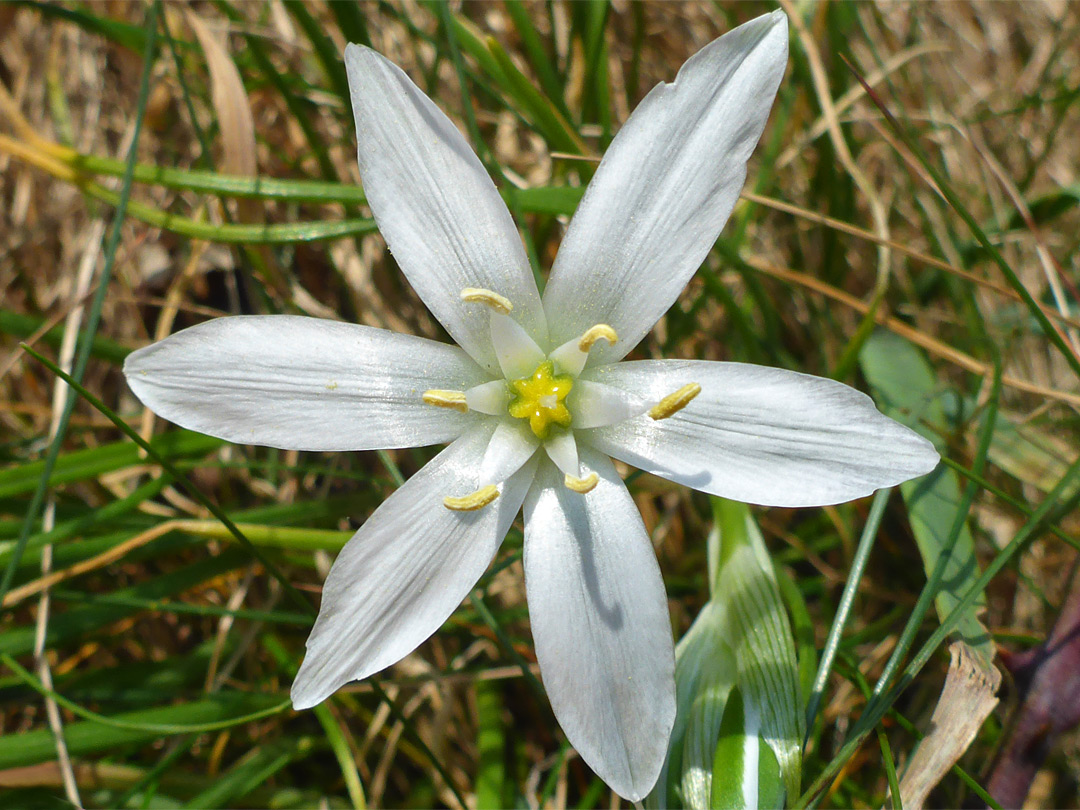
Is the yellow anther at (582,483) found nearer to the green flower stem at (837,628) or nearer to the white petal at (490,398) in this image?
the white petal at (490,398)

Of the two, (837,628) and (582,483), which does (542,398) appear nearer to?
(582,483)

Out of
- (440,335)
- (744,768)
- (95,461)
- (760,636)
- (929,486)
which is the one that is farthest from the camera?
(440,335)

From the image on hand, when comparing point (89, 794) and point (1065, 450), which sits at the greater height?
point (1065, 450)

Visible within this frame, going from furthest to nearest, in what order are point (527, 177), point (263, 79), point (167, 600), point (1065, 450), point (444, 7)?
point (527, 177) < point (263, 79) < point (1065, 450) < point (167, 600) < point (444, 7)

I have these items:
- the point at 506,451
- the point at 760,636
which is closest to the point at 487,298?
the point at 506,451

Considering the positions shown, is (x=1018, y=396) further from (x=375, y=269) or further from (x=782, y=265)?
(x=375, y=269)

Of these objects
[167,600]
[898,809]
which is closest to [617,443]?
[898,809]

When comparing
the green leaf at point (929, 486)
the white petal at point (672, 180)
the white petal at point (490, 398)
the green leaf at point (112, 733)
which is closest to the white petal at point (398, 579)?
the white petal at point (490, 398)
